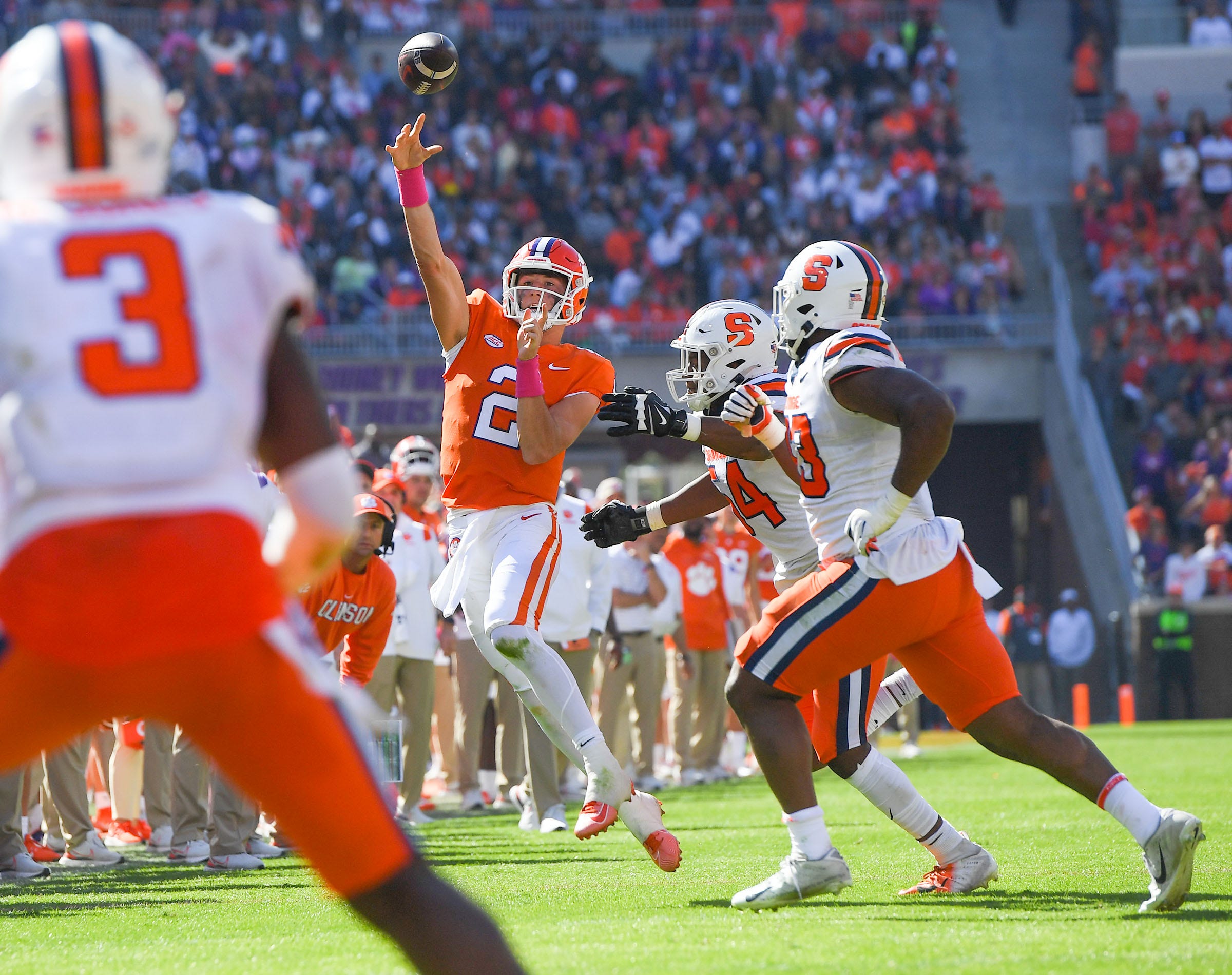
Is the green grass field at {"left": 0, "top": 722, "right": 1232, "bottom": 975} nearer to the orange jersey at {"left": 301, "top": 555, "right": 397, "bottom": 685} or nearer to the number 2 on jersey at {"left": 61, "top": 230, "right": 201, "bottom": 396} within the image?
the number 2 on jersey at {"left": 61, "top": 230, "right": 201, "bottom": 396}

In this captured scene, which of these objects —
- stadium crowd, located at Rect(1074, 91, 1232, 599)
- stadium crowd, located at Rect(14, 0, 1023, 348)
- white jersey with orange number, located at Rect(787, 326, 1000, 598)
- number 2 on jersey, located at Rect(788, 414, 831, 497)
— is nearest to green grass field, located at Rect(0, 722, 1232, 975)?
white jersey with orange number, located at Rect(787, 326, 1000, 598)

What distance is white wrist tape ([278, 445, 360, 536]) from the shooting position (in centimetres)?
279

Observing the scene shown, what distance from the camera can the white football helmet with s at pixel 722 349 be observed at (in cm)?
663

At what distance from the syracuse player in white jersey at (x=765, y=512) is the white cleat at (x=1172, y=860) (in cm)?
80

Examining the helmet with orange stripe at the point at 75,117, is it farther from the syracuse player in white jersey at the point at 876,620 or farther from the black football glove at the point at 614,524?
the black football glove at the point at 614,524

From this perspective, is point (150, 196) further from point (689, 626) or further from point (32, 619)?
point (689, 626)

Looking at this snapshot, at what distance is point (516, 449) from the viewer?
6.54 metres

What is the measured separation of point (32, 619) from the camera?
8.43 ft

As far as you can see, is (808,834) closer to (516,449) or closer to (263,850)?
(516,449)

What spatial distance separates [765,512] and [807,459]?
36.0 inches

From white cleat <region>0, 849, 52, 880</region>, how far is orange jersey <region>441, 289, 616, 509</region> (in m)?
2.57

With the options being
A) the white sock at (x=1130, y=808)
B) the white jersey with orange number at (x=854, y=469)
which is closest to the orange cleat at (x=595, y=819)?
the white jersey with orange number at (x=854, y=469)

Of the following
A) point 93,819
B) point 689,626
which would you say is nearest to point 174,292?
point 93,819

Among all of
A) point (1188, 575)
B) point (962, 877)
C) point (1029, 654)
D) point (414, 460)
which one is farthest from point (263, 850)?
point (1188, 575)
